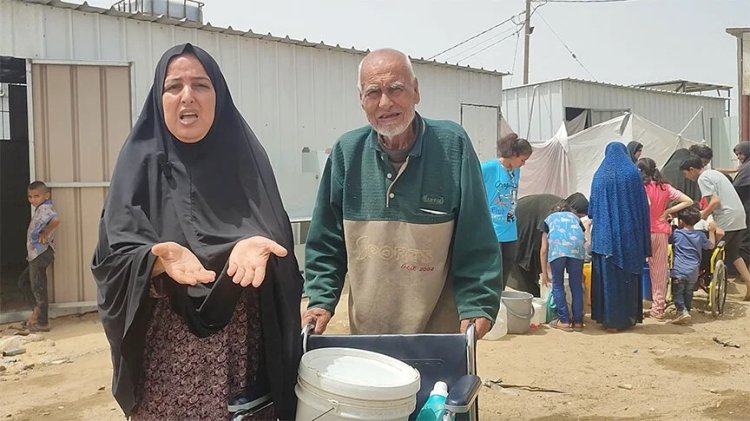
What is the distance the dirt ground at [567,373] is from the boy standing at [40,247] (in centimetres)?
19

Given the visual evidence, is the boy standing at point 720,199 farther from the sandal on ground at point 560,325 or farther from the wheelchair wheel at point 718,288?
the sandal on ground at point 560,325

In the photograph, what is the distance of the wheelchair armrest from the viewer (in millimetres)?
1705

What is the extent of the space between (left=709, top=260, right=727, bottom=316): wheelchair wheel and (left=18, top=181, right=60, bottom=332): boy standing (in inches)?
252

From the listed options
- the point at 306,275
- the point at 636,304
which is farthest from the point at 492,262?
the point at 636,304

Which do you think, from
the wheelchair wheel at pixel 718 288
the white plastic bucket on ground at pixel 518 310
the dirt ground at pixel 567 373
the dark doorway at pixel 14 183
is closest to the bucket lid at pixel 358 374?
the dirt ground at pixel 567 373

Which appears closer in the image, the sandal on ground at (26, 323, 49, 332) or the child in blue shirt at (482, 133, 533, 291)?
the child in blue shirt at (482, 133, 533, 291)

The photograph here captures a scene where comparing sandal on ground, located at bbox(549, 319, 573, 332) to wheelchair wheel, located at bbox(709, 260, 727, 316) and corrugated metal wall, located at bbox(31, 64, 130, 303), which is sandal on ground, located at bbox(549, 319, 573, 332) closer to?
wheelchair wheel, located at bbox(709, 260, 727, 316)

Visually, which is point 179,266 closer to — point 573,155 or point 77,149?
point 77,149

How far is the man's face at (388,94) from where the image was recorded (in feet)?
7.18

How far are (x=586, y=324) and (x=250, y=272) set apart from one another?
542 cm

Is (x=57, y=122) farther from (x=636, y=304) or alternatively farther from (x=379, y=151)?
(x=636, y=304)

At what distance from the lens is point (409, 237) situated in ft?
7.29

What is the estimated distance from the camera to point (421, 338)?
2.01 m

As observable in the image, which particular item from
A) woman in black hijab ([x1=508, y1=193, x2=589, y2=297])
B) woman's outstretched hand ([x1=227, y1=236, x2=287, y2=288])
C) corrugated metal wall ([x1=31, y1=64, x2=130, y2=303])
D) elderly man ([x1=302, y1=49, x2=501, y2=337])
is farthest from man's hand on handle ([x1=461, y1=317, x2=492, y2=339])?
corrugated metal wall ([x1=31, y1=64, x2=130, y2=303])
